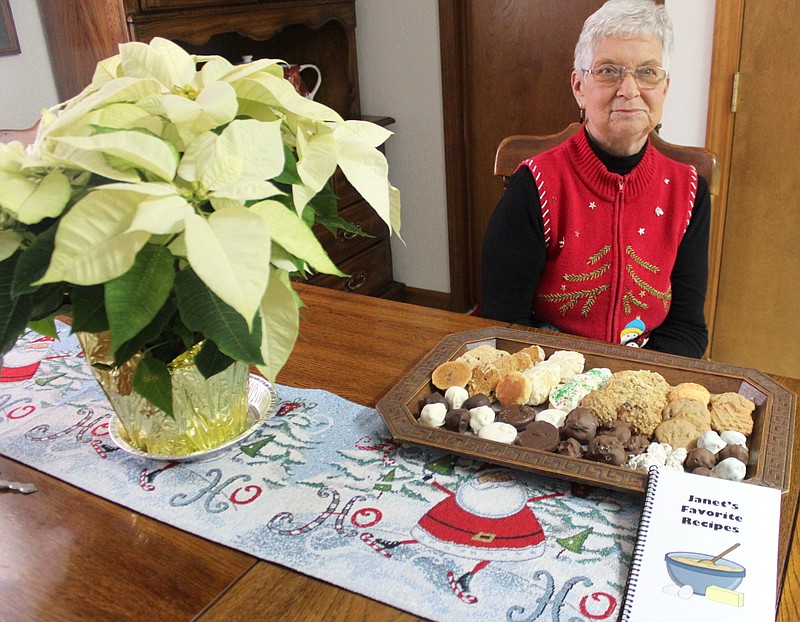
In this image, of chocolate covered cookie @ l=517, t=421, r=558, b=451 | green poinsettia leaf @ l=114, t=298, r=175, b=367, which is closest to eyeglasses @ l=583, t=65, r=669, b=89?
chocolate covered cookie @ l=517, t=421, r=558, b=451

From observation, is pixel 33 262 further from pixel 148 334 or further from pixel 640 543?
pixel 640 543

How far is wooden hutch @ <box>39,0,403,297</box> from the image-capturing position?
78.5 inches

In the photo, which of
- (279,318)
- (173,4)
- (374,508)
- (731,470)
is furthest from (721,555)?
(173,4)

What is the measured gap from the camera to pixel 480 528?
756mm

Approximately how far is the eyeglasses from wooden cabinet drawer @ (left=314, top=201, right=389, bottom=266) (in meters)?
1.49

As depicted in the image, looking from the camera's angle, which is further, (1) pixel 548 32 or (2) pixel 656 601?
(1) pixel 548 32

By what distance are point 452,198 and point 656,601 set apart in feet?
7.60

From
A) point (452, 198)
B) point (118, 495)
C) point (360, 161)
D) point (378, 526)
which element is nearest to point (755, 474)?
point (378, 526)

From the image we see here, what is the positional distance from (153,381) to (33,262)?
16 cm

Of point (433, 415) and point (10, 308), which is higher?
point (10, 308)

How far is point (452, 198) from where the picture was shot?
2861 millimetres

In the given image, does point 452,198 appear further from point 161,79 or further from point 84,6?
point 161,79

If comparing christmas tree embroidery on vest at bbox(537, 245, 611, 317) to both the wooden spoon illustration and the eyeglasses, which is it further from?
the wooden spoon illustration

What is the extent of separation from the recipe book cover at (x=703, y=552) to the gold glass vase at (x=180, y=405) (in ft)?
1.45
